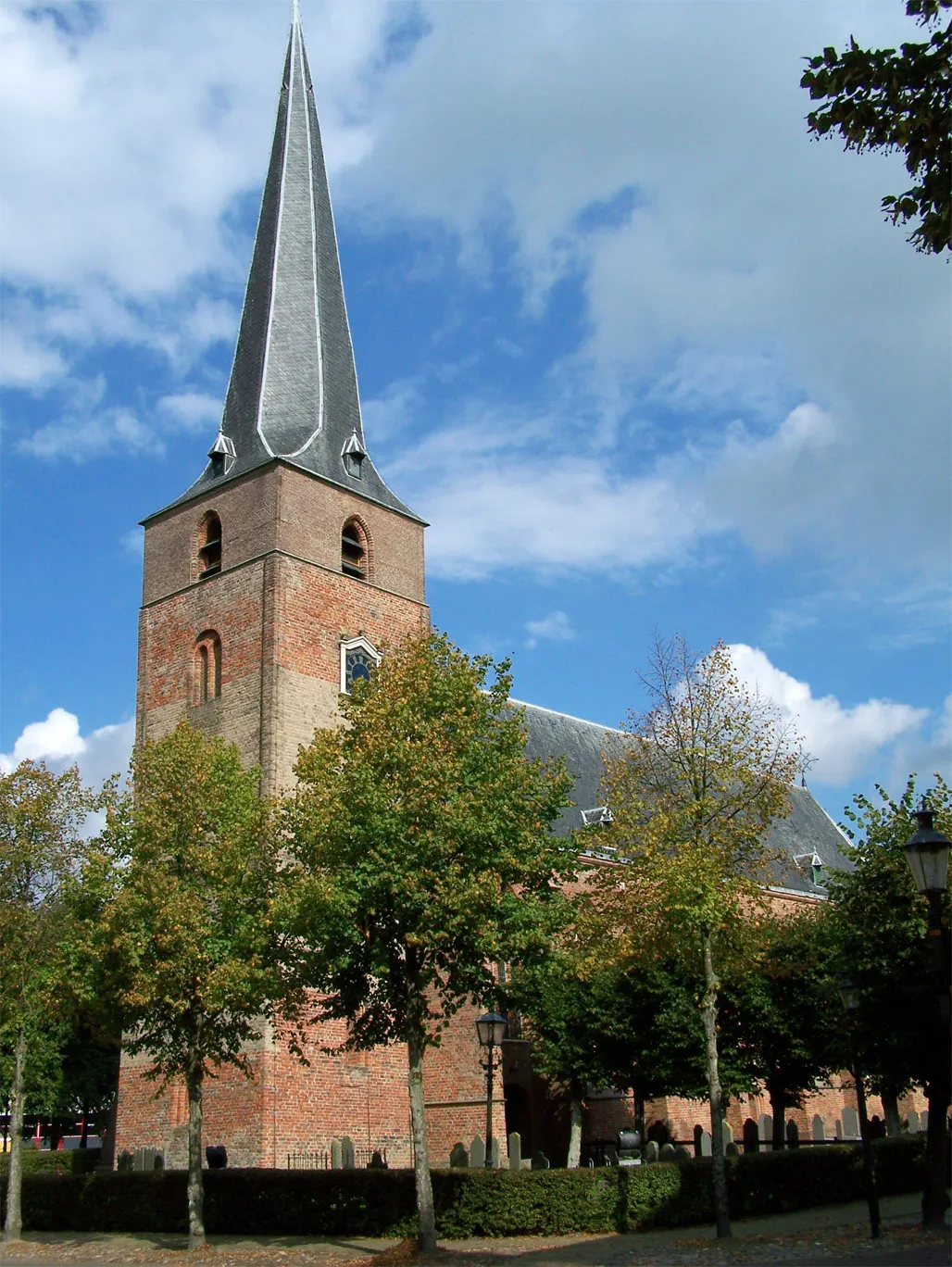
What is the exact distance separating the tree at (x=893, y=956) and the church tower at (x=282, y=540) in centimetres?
1600

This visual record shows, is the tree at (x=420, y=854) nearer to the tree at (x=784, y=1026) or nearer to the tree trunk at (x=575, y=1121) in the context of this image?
the tree at (x=784, y=1026)

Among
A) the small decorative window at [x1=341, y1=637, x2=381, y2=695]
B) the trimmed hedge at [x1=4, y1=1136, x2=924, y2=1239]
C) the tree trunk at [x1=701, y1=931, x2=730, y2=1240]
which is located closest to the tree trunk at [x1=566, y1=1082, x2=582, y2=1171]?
the trimmed hedge at [x1=4, y1=1136, x2=924, y2=1239]

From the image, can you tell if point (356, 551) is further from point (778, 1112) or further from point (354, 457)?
point (778, 1112)

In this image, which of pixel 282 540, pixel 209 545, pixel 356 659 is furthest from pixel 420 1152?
pixel 209 545

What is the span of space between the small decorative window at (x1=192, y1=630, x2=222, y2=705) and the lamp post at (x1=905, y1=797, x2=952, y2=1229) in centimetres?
2123

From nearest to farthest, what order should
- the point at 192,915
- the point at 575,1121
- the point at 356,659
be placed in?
the point at 192,915
the point at 575,1121
the point at 356,659

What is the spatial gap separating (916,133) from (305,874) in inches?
609

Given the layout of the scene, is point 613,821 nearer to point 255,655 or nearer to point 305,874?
point 305,874

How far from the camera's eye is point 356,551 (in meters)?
38.3

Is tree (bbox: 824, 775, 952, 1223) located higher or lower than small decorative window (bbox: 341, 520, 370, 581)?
lower

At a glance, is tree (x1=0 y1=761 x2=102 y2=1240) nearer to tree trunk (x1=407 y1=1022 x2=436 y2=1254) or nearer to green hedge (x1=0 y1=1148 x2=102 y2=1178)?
tree trunk (x1=407 y1=1022 x2=436 y2=1254)

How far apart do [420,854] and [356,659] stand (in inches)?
675

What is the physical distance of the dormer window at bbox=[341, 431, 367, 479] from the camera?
3878cm

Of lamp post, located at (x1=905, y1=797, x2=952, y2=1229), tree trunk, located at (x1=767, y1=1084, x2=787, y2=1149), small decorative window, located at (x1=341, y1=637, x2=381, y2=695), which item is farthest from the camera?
small decorative window, located at (x1=341, y1=637, x2=381, y2=695)
